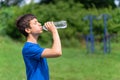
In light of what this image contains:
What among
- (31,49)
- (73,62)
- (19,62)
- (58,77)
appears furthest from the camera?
(73,62)

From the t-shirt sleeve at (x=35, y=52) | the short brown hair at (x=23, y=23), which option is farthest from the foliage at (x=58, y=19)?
the t-shirt sleeve at (x=35, y=52)

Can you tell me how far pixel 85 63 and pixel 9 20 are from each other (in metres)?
11.6

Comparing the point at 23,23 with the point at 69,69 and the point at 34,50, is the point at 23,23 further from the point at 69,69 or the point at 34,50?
the point at 69,69

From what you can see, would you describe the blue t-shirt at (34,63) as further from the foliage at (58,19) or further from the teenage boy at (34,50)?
the foliage at (58,19)

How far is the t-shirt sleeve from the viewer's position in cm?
393

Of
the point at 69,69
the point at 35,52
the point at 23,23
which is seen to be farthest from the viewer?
the point at 69,69

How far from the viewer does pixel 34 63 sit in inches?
158

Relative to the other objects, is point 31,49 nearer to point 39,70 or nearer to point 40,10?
point 39,70

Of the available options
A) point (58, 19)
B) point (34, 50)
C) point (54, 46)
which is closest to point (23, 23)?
point (34, 50)

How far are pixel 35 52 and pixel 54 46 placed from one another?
0.72 feet

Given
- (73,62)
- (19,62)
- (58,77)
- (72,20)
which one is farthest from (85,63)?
(72,20)

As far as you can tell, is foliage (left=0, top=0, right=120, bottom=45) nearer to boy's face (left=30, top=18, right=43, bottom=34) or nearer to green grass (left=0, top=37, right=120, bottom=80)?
green grass (left=0, top=37, right=120, bottom=80)

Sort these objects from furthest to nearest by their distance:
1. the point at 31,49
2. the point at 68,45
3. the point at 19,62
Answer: the point at 68,45
the point at 19,62
the point at 31,49

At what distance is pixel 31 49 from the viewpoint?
397 centimetres
